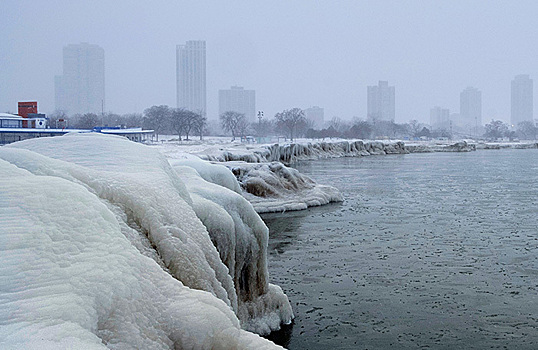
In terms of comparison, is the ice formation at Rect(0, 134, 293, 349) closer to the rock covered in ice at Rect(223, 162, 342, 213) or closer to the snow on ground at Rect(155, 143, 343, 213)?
the snow on ground at Rect(155, 143, 343, 213)

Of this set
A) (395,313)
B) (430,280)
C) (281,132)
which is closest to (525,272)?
(430,280)

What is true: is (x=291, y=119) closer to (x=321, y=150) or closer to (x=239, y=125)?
(x=239, y=125)

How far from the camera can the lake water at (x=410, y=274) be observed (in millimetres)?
9023

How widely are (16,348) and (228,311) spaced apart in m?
1.63

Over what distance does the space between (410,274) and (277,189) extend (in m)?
13.3

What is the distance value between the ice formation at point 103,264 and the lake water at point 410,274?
12.2ft

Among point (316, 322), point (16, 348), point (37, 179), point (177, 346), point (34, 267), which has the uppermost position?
point (37, 179)

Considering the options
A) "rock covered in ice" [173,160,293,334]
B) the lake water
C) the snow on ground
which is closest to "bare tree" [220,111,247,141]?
the snow on ground

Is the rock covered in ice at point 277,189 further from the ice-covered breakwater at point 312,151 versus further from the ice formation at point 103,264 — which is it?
the ice formation at point 103,264

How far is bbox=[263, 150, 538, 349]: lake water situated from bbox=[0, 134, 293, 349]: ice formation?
12.2ft

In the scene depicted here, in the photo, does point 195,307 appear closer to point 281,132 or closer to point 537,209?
point 537,209

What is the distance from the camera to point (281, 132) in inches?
5595

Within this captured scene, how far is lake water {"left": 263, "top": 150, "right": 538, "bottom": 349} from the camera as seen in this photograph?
29.6 feet

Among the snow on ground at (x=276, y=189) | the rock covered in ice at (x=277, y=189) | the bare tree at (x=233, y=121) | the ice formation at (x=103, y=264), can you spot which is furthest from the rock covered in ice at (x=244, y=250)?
the bare tree at (x=233, y=121)
